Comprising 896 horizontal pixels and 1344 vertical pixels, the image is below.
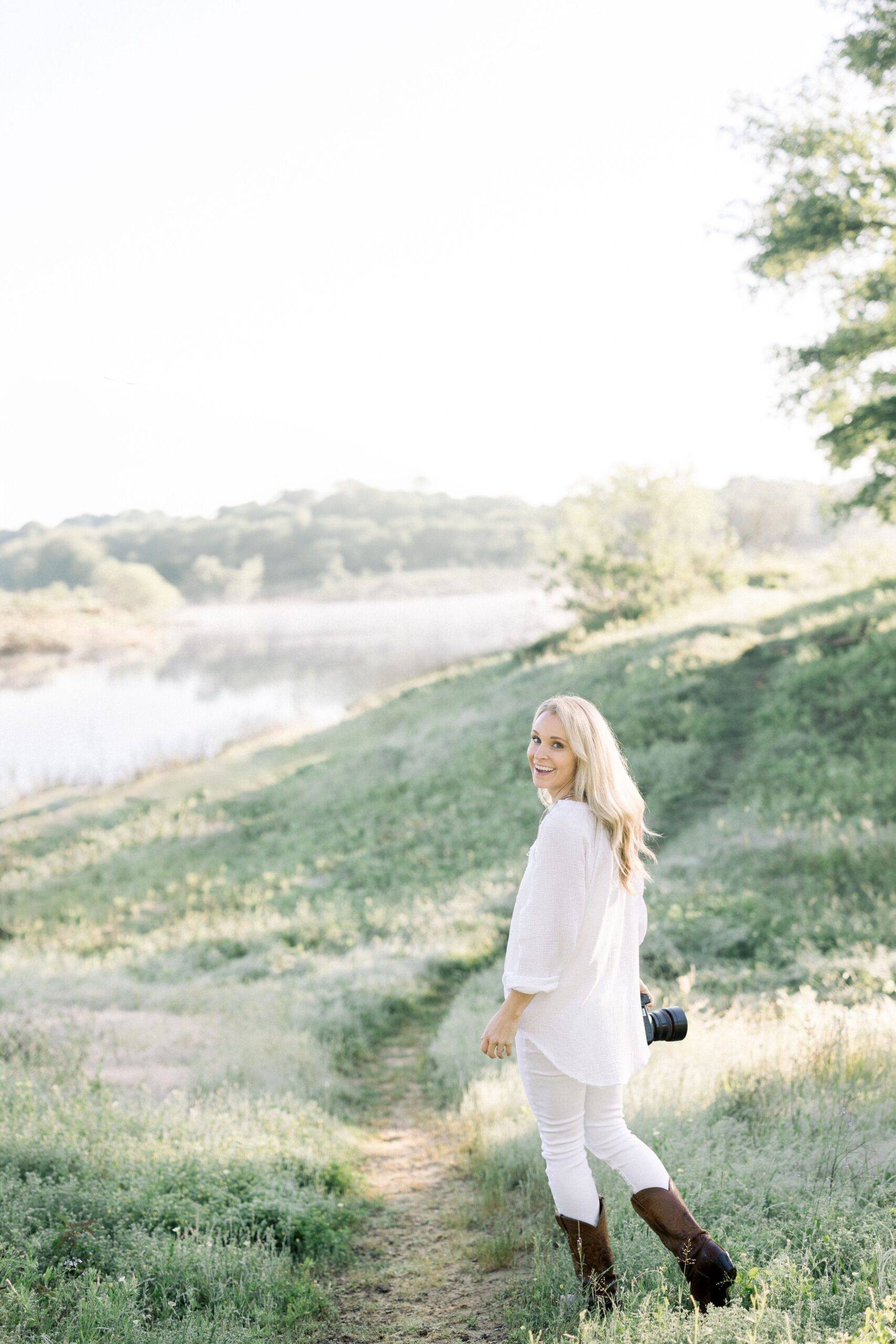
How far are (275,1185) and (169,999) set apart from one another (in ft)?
16.9

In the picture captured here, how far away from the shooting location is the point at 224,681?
50.1 m

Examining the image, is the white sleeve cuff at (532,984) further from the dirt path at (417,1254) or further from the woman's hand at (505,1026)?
the dirt path at (417,1254)

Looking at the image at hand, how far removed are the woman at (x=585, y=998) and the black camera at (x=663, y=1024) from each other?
101mm

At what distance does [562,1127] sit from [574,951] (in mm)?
708

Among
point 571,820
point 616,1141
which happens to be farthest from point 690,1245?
point 571,820

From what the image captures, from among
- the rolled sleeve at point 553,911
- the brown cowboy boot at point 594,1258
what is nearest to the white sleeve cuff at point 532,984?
the rolled sleeve at point 553,911

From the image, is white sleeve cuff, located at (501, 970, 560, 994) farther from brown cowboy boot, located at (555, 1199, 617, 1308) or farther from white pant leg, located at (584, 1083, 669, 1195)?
brown cowboy boot, located at (555, 1199, 617, 1308)

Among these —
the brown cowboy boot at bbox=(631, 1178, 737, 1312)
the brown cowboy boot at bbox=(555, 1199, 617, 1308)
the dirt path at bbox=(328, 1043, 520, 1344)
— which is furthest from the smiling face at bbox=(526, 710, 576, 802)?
the dirt path at bbox=(328, 1043, 520, 1344)

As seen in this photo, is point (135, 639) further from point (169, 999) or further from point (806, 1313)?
point (806, 1313)

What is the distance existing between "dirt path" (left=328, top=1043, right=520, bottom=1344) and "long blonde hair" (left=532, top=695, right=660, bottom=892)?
7.37 ft

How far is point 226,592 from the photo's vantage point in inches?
2785

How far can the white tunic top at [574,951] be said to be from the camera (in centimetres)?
341

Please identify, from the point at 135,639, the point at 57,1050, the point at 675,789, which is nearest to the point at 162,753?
the point at 135,639

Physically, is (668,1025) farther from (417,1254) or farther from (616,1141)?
(417,1254)
